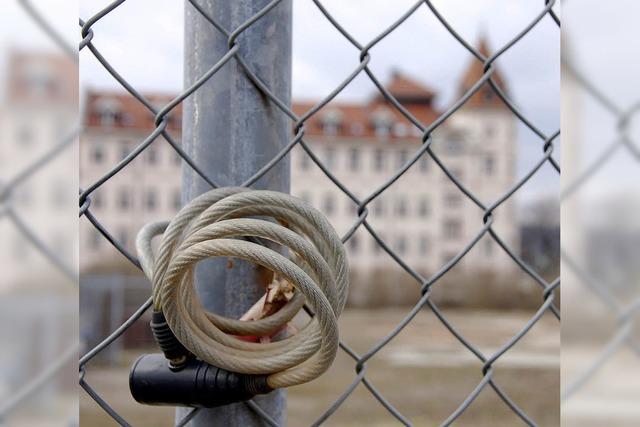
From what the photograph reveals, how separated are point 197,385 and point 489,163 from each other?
13.3 m

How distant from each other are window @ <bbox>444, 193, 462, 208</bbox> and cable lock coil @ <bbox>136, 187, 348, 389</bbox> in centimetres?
1326

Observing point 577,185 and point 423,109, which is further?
point 423,109

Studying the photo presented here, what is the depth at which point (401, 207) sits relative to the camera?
1294cm

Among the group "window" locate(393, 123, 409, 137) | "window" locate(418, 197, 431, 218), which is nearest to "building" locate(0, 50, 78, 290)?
"window" locate(393, 123, 409, 137)

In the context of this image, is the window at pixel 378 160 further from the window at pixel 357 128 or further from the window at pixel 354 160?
the window at pixel 357 128

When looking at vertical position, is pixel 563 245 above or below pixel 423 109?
below

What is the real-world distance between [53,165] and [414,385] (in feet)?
34.7

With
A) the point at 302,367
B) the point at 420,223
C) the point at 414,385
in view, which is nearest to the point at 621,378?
the point at 302,367

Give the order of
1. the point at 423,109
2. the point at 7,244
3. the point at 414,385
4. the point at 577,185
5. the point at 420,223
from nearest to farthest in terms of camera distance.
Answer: the point at 7,244 < the point at 577,185 < the point at 414,385 < the point at 420,223 < the point at 423,109

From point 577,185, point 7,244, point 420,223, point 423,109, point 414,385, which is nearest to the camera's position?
point 7,244

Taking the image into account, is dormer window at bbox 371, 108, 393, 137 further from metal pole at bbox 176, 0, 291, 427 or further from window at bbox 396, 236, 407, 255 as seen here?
metal pole at bbox 176, 0, 291, 427

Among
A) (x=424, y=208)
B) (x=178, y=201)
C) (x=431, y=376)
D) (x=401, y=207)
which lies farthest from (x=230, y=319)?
(x=424, y=208)

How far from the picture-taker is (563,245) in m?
0.26

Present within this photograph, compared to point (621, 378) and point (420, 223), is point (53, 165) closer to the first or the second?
point (621, 378)
